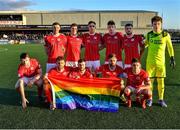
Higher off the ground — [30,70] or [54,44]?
[54,44]

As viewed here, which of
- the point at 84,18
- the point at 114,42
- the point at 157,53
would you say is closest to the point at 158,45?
the point at 157,53

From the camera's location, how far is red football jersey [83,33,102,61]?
29.2ft

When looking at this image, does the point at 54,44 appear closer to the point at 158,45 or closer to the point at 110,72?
the point at 110,72

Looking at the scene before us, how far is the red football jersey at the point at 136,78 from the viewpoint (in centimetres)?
757

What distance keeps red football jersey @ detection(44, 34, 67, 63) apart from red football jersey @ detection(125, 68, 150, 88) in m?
1.82

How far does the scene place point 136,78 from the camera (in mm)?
7637

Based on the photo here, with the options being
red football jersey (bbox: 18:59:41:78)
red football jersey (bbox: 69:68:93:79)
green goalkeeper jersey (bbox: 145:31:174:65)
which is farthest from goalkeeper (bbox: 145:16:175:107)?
red football jersey (bbox: 18:59:41:78)

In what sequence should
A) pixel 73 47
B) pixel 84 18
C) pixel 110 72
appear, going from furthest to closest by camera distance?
pixel 84 18, pixel 73 47, pixel 110 72

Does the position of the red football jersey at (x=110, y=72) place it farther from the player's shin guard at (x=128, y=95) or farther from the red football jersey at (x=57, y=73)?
the red football jersey at (x=57, y=73)

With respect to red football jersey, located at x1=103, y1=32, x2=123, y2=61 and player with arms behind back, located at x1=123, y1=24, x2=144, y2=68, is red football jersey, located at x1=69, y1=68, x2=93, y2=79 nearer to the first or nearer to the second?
red football jersey, located at x1=103, y1=32, x2=123, y2=61

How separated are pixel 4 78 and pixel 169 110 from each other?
6.44 metres

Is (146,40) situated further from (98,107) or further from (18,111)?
(18,111)

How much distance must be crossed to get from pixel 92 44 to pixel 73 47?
18.5 inches

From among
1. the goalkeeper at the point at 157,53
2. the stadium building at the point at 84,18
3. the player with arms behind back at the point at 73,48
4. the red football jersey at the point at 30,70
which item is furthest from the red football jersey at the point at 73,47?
the stadium building at the point at 84,18
